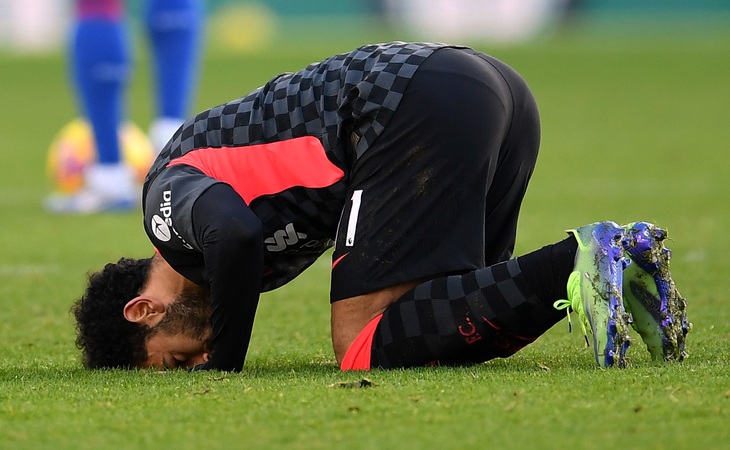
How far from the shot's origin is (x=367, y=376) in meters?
3.04

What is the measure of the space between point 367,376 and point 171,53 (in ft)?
14.1

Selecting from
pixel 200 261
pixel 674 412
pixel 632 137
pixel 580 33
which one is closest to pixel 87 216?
pixel 200 261

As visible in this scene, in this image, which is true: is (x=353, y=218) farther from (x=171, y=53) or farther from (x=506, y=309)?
(x=171, y=53)

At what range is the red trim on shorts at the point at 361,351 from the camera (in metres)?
A: 3.23

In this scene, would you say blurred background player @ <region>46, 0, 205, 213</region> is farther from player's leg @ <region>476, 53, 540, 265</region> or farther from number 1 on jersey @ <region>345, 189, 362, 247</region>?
number 1 on jersey @ <region>345, 189, 362, 247</region>

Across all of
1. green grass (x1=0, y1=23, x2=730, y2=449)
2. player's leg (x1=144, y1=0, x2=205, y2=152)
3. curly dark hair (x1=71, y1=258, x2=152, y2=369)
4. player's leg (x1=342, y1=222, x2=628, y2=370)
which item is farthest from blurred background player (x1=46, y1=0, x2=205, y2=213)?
player's leg (x1=342, y1=222, x2=628, y2=370)

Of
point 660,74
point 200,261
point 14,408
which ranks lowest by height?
point 14,408

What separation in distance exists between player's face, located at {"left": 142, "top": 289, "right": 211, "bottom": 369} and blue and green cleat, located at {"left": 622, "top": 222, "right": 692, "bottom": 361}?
3.62 feet

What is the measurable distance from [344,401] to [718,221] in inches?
171

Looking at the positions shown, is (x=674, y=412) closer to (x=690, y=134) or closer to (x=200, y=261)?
(x=200, y=261)

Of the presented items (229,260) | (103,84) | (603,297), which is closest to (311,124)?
(229,260)

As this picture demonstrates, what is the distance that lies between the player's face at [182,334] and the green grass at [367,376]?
0.55 ft

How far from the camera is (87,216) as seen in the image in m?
6.94

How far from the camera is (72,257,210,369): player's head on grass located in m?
3.32
